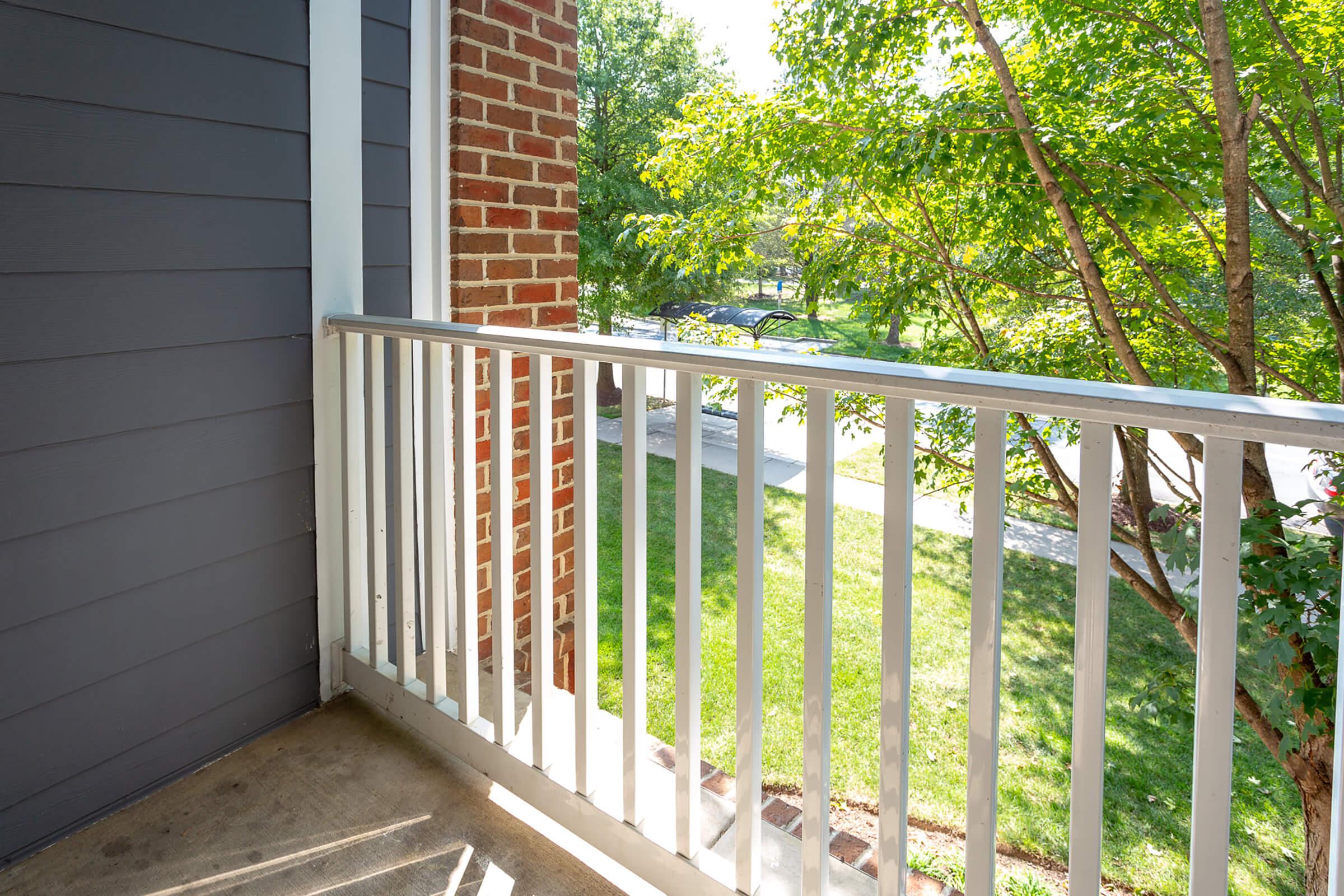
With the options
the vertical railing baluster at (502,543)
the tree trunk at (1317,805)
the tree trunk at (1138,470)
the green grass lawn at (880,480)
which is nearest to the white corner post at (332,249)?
the vertical railing baluster at (502,543)

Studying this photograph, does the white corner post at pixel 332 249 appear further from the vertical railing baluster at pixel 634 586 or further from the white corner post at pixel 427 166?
the vertical railing baluster at pixel 634 586

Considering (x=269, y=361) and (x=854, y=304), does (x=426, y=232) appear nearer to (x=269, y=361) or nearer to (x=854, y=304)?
(x=269, y=361)

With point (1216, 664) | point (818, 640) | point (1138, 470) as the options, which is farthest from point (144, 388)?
point (1138, 470)

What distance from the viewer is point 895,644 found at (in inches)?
44.9

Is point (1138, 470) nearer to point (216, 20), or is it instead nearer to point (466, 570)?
point (466, 570)

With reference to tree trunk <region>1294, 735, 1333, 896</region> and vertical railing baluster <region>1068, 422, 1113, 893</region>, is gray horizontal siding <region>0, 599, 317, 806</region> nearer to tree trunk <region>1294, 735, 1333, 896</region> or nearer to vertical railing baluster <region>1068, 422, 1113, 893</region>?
vertical railing baluster <region>1068, 422, 1113, 893</region>

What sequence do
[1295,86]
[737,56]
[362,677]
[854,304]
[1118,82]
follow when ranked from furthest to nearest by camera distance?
[737,56] < [854,304] < [1118,82] < [1295,86] < [362,677]

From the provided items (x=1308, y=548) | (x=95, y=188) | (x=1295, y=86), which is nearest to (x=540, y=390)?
(x=95, y=188)

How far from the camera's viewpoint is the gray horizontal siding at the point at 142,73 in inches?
58.2

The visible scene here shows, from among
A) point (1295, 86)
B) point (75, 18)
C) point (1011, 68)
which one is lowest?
point (75, 18)

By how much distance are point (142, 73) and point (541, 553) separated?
1.21 metres

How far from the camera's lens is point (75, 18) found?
1.53 m

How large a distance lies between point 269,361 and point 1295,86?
3.01 metres

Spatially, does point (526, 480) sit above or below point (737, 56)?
below
